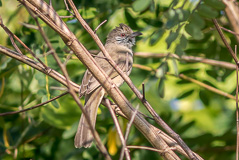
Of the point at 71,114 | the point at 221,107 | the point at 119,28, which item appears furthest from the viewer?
the point at 221,107

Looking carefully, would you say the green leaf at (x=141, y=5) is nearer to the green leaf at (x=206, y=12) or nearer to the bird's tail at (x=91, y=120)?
the green leaf at (x=206, y=12)

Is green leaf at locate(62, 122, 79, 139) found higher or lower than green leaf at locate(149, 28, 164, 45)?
lower

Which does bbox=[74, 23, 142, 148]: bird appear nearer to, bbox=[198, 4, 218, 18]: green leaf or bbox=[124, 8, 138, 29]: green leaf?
bbox=[124, 8, 138, 29]: green leaf

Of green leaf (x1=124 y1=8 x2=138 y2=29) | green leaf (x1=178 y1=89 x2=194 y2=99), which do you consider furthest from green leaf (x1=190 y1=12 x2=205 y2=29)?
green leaf (x1=178 y1=89 x2=194 y2=99)

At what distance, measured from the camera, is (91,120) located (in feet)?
13.1

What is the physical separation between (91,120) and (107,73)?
717 millimetres

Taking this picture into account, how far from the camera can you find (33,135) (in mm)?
4676

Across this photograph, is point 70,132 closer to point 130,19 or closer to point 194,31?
point 130,19

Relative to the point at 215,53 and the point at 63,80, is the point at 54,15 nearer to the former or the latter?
the point at 63,80

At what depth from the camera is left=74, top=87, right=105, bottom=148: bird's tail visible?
140 inches

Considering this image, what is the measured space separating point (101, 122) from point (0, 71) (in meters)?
1.28

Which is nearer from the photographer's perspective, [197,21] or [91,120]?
[197,21]

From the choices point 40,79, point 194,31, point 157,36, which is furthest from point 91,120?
point 194,31

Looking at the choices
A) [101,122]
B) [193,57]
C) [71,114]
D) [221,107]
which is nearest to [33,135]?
[71,114]
